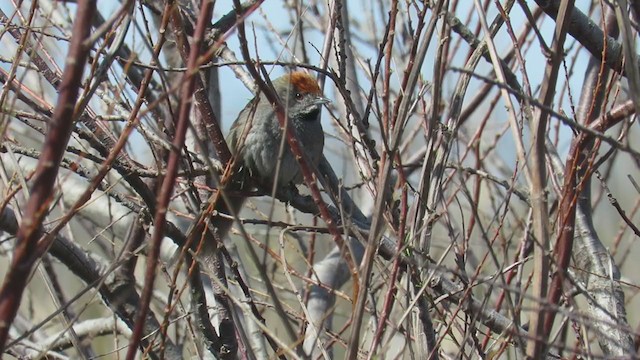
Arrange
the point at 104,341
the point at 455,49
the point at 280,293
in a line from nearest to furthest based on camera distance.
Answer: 1. the point at 455,49
2. the point at 280,293
3. the point at 104,341

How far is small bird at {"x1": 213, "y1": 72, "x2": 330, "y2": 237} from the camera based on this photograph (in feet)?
19.5

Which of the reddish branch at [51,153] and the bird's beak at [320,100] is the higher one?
the bird's beak at [320,100]

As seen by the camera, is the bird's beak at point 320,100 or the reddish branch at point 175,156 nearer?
the reddish branch at point 175,156

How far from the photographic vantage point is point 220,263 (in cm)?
441

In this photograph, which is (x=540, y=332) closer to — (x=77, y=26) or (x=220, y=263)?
(x=77, y=26)

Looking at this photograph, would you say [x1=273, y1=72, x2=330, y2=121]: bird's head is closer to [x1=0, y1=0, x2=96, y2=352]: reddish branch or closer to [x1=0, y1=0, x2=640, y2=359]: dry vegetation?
[x1=0, y1=0, x2=640, y2=359]: dry vegetation

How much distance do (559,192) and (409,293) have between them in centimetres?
76

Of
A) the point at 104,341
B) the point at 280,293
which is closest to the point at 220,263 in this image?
the point at 280,293

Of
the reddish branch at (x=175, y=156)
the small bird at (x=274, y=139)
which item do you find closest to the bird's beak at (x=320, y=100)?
the small bird at (x=274, y=139)

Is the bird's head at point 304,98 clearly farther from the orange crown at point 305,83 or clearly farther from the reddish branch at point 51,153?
the reddish branch at point 51,153

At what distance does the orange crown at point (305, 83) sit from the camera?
21.2ft

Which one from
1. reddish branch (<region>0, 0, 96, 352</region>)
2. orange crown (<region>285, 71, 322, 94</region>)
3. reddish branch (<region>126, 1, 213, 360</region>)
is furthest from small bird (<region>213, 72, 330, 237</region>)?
reddish branch (<region>0, 0, 96, 352</region>)

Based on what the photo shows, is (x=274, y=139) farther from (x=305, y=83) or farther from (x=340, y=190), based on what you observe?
(x=340, y=190)

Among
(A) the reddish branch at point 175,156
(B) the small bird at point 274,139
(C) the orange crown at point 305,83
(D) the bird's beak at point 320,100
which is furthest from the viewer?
(C) the orange crown at point 305,83
